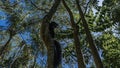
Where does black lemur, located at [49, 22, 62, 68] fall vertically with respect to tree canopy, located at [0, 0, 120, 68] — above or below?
above

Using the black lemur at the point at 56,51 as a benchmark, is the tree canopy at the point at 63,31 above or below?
below

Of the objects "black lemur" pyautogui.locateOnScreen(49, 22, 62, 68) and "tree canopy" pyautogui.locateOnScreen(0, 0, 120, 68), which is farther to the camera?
"tree canopy" pyautogui.locateOnScreen(0, 0, 120, 68)

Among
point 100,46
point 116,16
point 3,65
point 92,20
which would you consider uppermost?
point 116,16

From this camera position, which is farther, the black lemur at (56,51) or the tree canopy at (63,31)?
the tree canopy at (63,31)

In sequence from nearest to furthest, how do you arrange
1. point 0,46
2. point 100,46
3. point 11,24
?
point 100,46
point 11,24
point 0,46

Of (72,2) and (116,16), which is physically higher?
(116,16)

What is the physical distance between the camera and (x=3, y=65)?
18.8m

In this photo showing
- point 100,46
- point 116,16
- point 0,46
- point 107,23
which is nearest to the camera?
point 116,16

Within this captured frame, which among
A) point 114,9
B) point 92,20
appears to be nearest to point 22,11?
point 92,20

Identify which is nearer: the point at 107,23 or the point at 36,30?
the point at 107,23

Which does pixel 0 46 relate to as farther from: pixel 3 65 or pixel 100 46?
pixel 100 46

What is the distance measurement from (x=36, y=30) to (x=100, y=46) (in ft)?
15.7

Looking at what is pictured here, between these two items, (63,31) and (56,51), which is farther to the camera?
(63,31)

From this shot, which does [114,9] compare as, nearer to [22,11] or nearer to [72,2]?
[72,2]
